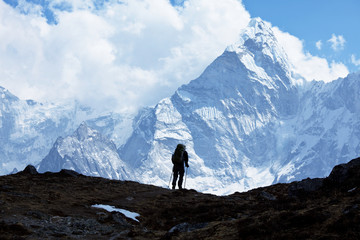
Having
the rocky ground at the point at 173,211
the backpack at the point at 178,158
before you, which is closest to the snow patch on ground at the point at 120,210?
the rocky ground at the point at 173,211

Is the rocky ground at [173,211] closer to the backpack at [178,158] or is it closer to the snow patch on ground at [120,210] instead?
the snow patch on ground at [120,210]

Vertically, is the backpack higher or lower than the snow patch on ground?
higher

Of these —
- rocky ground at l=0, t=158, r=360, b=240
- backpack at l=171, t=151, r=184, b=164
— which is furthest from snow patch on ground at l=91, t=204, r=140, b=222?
backpack at l=171, t=151, r=184, b=164

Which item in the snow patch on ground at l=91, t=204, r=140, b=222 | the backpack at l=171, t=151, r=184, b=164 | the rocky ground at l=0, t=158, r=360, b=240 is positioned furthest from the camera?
the backpack at l=171, t=151, r=184, b=164

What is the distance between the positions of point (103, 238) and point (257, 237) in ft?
22.3

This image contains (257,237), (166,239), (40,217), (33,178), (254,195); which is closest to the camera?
(257,237)

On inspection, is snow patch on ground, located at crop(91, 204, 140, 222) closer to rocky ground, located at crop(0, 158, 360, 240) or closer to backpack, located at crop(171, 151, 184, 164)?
rocky ground, located at crop(0, 158, 360, 240)

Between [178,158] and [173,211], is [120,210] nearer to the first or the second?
[173,211]

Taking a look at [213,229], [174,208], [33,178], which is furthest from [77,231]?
[33,178]

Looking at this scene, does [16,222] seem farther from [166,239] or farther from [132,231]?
[166,239]

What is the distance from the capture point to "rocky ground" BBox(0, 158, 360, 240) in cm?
1612

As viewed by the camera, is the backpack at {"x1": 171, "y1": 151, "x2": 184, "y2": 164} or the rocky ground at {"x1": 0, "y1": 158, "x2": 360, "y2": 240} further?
the backpack at {"x1": 171, "y1": 151, "x2": 184, "y2": 164}

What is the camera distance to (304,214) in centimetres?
1664

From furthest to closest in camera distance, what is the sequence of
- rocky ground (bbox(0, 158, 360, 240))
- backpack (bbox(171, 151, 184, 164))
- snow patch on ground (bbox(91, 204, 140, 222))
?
backpack (bbox(171, 151, 184, 164))
snow patch on ground (bbox(91, 204, 140, 222))
rocky ground (bbox(0, 158, 360, 240))
